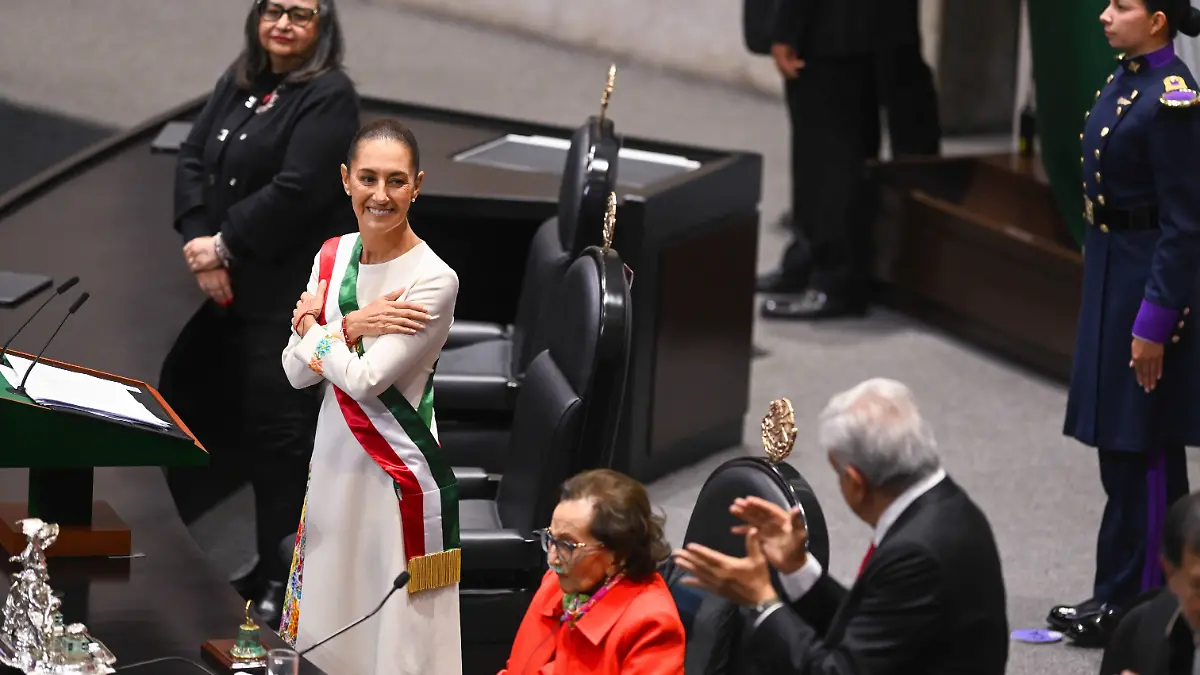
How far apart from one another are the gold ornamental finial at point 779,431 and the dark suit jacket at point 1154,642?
495 mm

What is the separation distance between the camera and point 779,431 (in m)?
2.54

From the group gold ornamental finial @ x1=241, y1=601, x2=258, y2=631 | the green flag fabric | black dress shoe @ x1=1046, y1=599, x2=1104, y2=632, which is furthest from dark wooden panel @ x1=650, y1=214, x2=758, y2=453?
gold ornamental finial @ x1=241, y1=601, x2=258, y2=631

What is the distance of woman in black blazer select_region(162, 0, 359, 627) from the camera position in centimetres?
381

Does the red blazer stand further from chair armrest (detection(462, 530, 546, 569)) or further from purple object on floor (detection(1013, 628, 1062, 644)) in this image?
purple object on floor (detection(1013, 628, 1062, 644))

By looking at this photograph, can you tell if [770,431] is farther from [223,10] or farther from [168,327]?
[223,10]

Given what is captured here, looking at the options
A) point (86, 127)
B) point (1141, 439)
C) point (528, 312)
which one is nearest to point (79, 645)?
point (528, 312)

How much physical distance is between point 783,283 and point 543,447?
10.9 ft

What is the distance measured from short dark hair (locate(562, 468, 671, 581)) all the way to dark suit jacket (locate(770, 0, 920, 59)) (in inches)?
145

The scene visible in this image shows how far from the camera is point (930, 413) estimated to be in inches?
215

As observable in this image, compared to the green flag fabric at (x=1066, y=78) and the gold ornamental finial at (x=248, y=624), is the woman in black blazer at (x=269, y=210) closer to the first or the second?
the gold ornamental finial at (x=248, y=624)

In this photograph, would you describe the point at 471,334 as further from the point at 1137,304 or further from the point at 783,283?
the point at 783,283

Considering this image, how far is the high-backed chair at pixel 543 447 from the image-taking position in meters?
3.27

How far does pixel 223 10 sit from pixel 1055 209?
4890 mm

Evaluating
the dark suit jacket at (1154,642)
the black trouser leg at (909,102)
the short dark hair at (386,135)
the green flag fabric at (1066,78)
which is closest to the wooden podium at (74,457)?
the short dark hair at (386,135)
